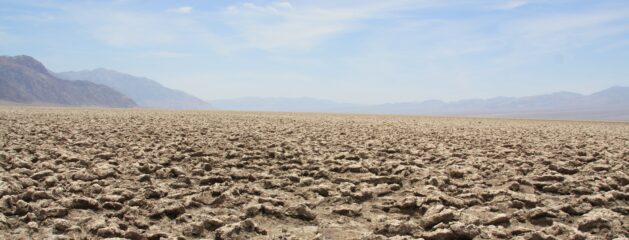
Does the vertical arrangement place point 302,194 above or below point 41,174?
below

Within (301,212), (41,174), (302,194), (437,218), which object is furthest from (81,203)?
(437,218)

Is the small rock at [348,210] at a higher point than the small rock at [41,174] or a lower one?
lower

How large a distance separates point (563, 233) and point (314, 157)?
3.92 metres

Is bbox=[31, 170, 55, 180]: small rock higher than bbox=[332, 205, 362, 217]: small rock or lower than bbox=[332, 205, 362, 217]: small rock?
higher

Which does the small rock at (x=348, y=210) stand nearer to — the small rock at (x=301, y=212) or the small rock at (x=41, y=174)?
the small rock at (x=301, y=212)

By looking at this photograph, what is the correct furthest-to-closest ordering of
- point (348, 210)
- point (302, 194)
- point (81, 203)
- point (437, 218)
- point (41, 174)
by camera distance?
point (41, 174) → point (302, 194) → point (348, 210) → point (81, 203) → point (437, 218)

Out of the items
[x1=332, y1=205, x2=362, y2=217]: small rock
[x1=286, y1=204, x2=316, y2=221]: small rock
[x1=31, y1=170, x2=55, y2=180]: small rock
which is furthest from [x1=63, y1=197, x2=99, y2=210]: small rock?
[x1=332, y1=205, x2=362, y2=217]: small rock

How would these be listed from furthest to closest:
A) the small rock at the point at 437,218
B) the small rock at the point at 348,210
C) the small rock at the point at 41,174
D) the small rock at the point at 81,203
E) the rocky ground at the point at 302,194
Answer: the small rock at the point at 41,174
the small rock at the point at 348,210
the small rock at the point at 81,203
the small rock at the point at 437,218
the rocky ground at the point at 302,194

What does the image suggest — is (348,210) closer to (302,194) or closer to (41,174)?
(302,194)

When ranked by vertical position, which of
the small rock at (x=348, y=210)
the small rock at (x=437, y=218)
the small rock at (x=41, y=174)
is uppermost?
the small rock at (x=41, y=174)

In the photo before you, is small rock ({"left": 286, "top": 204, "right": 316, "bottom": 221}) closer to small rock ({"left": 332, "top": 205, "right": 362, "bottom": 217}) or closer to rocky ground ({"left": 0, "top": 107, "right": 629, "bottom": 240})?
rocky ground ({"left": 0, "top": 107, "right": 629, "bottom": 240})

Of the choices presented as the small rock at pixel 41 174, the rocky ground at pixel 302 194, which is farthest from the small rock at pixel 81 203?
the small rock at pixel 41 174

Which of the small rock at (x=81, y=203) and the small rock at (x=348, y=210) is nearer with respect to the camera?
the small rock at (x=81, y=203)

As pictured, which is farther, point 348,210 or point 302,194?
point 302,194
